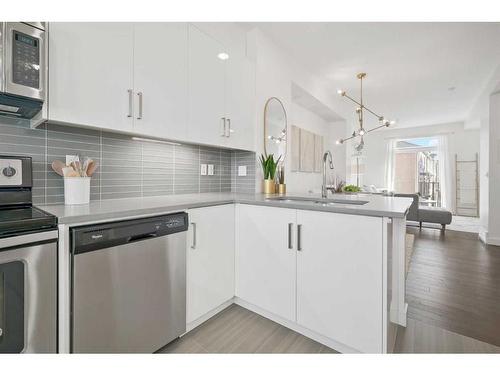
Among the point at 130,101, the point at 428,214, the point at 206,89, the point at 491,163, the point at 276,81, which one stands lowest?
the point at 428,214

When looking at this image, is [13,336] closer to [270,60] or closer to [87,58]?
[87,58]

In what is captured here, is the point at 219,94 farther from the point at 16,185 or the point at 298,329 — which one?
the point at 298,329

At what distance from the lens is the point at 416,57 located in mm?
3029

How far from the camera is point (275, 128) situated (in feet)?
8.85

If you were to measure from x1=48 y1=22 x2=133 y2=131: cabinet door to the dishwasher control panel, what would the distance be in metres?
0.58

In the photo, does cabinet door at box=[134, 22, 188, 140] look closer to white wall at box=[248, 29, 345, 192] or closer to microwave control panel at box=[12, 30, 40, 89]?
microwave control panel at box=[12, 30, 40, 89]

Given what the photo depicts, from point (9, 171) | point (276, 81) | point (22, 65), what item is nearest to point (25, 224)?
point (9, 171)

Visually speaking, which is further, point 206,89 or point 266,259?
point 206,89

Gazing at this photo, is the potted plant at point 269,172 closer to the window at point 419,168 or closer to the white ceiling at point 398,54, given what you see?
the white ceiling at point 398,54

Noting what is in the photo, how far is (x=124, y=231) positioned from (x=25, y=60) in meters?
0.86

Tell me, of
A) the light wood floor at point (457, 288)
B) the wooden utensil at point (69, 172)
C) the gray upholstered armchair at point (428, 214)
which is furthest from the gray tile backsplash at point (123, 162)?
the gray upholstered armchair at point (428, 214)

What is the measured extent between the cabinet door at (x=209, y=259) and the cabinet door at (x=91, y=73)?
2.48 feet

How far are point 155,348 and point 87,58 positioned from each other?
161 centimetres

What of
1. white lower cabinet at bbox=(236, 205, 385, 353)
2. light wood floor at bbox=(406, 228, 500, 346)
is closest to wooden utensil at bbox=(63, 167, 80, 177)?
white lower cabinet at bbox=(236, 205, 385, 353)
